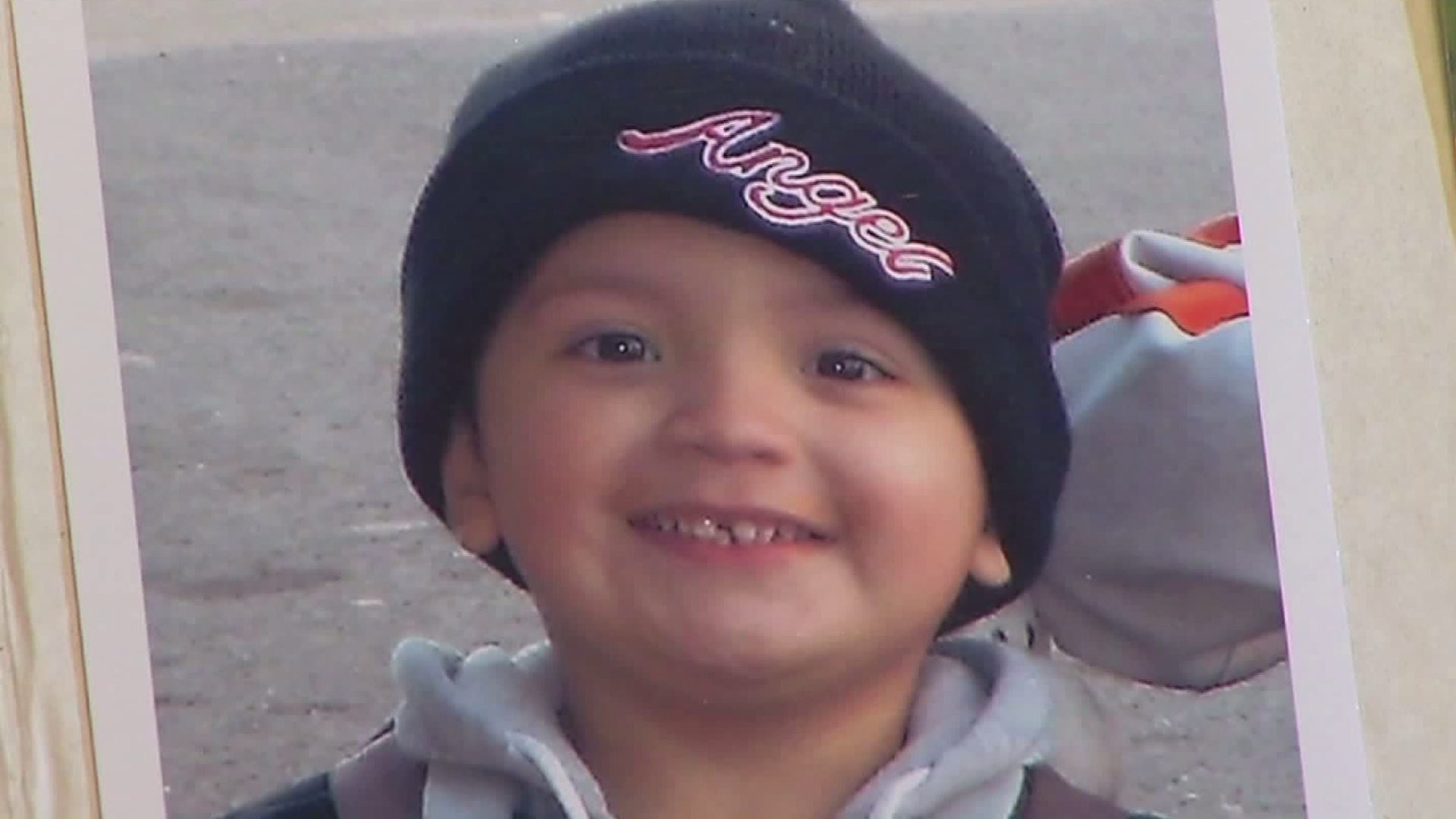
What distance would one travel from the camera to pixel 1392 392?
25.5 inches

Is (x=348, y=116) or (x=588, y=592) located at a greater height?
(x=348, y=116)

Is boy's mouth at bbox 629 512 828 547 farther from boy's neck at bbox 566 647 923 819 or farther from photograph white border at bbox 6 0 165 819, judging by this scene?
photograph white border at bbox 6 0 165 819

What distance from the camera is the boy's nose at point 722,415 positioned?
1.83ft

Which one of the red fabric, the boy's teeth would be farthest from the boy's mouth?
the red fabric

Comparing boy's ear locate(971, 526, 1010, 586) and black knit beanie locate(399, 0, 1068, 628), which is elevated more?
black knit beanie locate(399, 0, 1068, 628)

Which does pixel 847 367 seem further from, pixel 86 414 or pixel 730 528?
Result: pixel 86 414

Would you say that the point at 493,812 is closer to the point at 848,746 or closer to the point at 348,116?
the point at 848,746

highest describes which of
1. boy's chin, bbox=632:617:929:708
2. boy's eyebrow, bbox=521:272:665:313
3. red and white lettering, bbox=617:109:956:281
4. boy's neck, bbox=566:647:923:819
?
red and white lettering, bbox=617:109:956:281

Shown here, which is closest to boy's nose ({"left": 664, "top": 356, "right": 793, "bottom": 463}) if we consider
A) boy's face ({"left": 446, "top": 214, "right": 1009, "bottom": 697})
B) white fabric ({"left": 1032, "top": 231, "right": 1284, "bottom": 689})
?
boy's face ({"left": 446, "top": 214, "right": 1009, "bottom": 697})

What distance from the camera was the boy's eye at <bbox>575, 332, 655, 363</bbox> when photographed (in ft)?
1.84

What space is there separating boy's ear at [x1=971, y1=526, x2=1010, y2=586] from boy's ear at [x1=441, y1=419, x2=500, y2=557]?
15 cm

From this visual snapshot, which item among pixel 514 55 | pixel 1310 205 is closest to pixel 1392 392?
pixel 1310 205

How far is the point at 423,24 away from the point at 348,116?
4cm

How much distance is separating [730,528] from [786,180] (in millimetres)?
107
